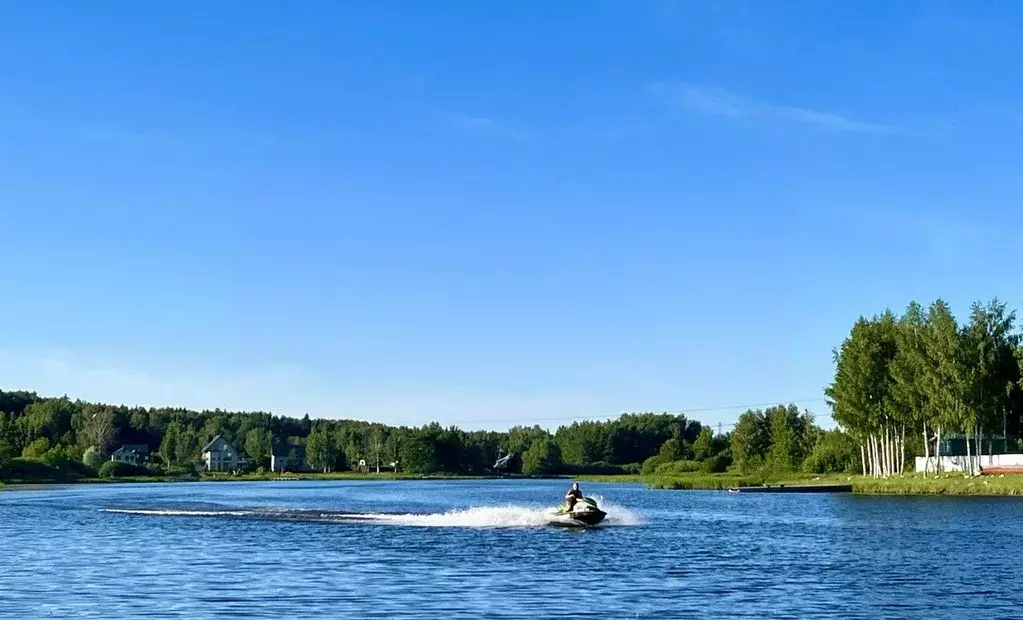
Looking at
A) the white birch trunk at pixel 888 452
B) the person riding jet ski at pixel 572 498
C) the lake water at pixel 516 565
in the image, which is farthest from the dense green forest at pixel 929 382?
the person riding jet ski at pixel 572 498

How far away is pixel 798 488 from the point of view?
117188 mm

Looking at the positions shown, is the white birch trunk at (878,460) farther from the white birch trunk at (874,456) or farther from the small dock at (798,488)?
the small dock at (798,488)

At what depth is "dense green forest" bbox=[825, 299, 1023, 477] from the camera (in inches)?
4021

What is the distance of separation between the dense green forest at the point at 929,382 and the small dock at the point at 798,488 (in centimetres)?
737

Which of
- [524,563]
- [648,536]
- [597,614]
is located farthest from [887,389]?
[597,614]

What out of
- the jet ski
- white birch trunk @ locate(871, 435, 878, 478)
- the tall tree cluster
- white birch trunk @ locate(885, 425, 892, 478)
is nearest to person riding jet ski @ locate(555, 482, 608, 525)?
the jet ski

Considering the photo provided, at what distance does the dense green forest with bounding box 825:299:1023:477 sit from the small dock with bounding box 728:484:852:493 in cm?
737

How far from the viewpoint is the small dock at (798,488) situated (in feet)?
372

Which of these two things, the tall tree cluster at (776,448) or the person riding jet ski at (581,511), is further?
the tall tree cluster at (776,448)

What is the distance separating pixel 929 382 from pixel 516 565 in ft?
230

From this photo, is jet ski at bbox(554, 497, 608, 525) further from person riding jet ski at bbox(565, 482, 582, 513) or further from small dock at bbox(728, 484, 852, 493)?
small dock at bbox(728, 484, 852, 493)

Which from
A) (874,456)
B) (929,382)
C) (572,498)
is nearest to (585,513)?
(572,498)

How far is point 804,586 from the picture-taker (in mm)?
38375

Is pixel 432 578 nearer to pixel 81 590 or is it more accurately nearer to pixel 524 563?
pixel 524 563
